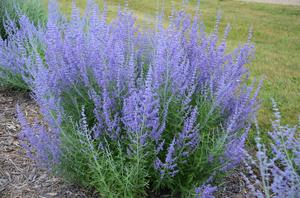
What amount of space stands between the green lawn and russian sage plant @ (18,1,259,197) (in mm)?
1801

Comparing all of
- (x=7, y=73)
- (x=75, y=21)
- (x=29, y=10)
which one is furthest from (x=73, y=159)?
(x=29, y=10)

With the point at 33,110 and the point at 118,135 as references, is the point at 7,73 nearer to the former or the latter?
the point at 33,110

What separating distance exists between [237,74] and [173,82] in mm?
765

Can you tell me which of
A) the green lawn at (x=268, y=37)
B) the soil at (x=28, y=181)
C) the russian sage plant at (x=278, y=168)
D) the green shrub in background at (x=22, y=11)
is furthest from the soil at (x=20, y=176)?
the green lawn at (x=268, y=37)

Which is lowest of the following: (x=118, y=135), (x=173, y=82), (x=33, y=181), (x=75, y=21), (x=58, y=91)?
(x=33, y=181)

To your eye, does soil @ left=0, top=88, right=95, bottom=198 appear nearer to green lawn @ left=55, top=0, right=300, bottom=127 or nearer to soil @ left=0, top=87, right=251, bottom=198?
soil @ left=0, top=87, right=251, bottom=198

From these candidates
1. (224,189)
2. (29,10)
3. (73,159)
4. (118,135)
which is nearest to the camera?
(118,135)

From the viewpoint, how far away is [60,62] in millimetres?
2660

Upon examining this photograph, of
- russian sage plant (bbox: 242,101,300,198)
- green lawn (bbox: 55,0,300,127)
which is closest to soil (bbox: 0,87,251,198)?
russian sage plant (bbox: 242,101,300,198)

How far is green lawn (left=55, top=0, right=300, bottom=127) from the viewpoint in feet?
15.1

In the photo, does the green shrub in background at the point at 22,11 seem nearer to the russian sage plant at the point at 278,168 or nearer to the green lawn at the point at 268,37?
the green lawn at the point at 268,37

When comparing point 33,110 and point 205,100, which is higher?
point 205,100

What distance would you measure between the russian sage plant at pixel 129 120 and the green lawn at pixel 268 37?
1801 mm

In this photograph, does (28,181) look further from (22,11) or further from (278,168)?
(22,11)
